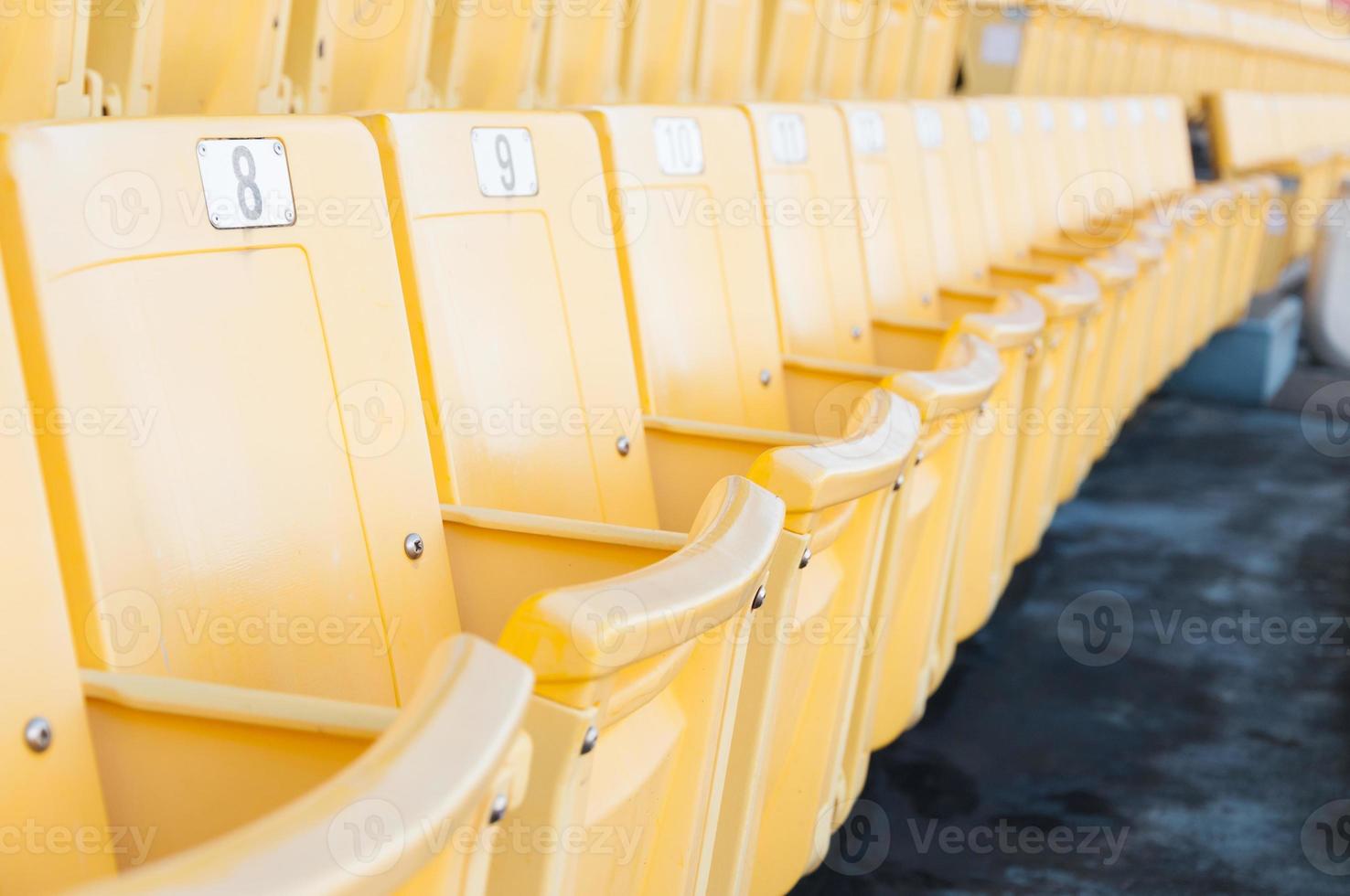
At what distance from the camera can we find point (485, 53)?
102 centimetres

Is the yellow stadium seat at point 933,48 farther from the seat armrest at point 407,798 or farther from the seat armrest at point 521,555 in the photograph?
the seat armrest at point 407,798

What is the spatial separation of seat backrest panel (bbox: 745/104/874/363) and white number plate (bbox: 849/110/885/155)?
0.05m

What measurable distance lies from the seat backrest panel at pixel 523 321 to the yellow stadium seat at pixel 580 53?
306 millimetres

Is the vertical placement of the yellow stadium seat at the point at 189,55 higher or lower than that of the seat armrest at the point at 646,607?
higher

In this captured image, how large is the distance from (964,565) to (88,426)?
0.81 m

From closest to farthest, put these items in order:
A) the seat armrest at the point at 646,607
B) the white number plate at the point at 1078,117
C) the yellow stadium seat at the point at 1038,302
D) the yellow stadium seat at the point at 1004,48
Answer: the seat armrest at the point at 646,607 < the yellow stadium seat at the point at 1038,302 < the white number plate at the point at 1078,117 < the yellow stadium seat at the point at 1004,48

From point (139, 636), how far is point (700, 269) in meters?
0.54

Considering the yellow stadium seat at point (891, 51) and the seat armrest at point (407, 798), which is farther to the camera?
the yellow stadium seat at point (891, 51)

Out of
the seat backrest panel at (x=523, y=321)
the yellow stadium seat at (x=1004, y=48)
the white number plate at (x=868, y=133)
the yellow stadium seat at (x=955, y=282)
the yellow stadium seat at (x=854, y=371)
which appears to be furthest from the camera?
the yellow stadium seat at (x=1004, y=48)

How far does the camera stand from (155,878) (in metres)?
0.23

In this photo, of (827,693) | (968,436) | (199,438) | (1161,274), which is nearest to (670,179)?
(968,436)

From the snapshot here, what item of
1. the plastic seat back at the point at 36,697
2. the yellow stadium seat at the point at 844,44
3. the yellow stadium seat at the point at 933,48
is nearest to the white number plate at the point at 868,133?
the yellow stadium seat at the point at 844,44

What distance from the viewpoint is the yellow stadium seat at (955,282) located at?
105 cm

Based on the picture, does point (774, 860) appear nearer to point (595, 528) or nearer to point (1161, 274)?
point (595, 528)
